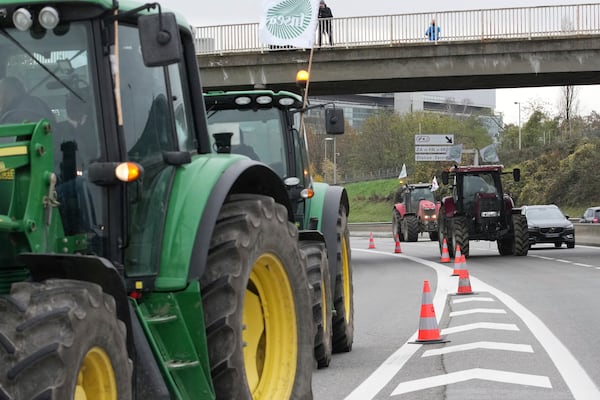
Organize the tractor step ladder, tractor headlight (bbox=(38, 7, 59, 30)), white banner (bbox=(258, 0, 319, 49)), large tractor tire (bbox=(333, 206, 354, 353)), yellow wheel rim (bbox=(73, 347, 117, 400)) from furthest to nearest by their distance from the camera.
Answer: white banner (bbox=(258, 0, 319, 49)) < large tractor tire (bbox=(333, 206, 354, 353)) < the tractor step ladder < tractor headlight (bbox=(38, 7, 59, 30)) < yellow wheel rim (bbox=(73, 347, 117, 400))

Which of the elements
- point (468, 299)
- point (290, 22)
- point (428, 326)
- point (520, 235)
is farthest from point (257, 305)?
point (520, 235)

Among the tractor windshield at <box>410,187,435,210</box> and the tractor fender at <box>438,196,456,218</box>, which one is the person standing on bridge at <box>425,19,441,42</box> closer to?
the tractor fender at <box>438,196,456,218</box>

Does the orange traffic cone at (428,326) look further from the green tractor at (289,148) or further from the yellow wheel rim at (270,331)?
the yellow wheel rim at (270,331)

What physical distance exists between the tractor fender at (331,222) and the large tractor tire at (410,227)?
37366 millimetres

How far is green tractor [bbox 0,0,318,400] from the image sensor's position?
13.9ft

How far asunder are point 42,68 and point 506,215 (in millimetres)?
27916

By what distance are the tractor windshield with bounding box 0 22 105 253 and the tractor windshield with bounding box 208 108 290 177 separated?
17.1 ft

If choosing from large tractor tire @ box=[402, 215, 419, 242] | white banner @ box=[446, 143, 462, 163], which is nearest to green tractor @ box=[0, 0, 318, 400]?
large tractor tire @ box=[402, 215, 419, 242]

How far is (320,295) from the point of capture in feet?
28.1

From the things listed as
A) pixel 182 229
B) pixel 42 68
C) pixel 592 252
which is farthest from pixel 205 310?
pixel 592 252

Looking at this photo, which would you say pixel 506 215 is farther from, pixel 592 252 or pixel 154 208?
pixel 154 208

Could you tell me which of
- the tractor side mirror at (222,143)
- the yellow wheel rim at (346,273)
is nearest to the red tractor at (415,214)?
the yellow wheel rim at (346,273)

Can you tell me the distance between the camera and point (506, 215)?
105 feet

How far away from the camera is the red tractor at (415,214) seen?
48.3m
